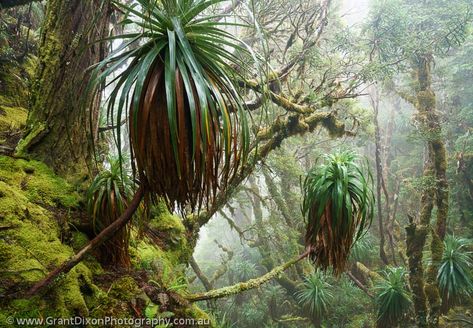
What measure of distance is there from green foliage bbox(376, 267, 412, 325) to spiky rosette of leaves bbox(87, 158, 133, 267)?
620 cm

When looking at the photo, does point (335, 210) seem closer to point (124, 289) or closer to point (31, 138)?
point (124, 289)

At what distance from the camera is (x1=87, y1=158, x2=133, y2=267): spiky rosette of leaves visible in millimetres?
2352

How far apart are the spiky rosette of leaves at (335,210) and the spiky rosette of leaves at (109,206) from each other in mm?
1814

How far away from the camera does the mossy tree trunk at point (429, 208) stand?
5234 mm

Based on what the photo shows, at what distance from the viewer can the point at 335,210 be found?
10.4ft

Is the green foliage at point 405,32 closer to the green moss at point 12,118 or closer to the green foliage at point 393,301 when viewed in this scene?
the green foliage at point 393,301

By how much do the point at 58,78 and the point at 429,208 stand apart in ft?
20.3

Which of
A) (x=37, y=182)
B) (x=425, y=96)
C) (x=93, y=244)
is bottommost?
(x=93, y=244)

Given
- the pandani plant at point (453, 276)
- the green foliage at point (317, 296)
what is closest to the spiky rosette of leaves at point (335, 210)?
the pandani plant at point (453, 276)

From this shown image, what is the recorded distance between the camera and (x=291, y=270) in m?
10.6

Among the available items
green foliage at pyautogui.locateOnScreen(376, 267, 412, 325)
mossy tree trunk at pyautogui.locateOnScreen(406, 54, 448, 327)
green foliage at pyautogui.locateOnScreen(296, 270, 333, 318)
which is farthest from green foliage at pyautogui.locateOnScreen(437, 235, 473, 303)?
green foliage at pyautogui.locateOnScreen(296, 270, 333, 318)

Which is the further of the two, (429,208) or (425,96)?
(425,96)

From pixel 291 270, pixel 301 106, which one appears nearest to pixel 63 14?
pixel 301 106

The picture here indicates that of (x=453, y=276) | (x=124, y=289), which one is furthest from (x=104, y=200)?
(x=453, y=276)
